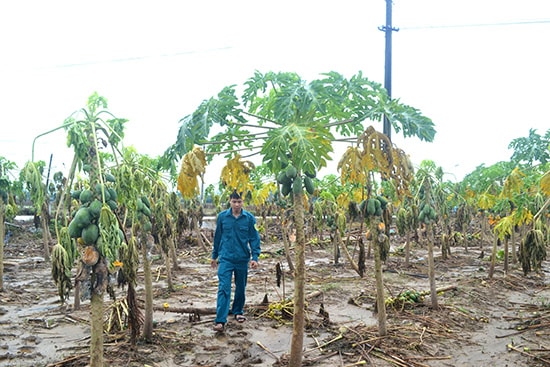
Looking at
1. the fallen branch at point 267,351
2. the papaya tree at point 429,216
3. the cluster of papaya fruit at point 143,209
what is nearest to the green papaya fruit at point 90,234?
the cluster of papaya fruit at point 143,209

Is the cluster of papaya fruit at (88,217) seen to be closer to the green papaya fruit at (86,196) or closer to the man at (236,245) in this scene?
the green papaya fruit at (86,196)

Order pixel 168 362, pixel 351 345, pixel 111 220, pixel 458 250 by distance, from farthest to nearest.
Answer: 1. pixel 458 250
2. pixel 351 345
3. pixel 168 362
4. pixel 111 220

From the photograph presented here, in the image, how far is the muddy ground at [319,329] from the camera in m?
5.30

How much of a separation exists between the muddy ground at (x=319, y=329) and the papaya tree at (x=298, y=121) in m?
1.27

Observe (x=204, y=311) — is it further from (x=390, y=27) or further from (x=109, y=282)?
(x=390, y=27)

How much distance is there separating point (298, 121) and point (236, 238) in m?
2.95

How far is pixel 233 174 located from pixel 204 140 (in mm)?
522

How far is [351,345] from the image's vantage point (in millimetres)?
5562

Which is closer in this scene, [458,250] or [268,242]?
[458,250]

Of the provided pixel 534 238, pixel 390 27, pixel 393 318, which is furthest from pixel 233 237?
pixel 390 27

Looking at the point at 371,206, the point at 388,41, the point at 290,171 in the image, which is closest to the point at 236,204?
the point at 371,206

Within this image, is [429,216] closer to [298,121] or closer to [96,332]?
[298,121]

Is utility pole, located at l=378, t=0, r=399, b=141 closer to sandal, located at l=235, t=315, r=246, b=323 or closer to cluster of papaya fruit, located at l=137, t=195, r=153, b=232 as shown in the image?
sandal, located at l=235, t=315, r=246, b=323

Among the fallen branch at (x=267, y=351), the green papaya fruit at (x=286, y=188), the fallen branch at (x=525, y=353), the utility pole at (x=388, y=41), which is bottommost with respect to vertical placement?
the fallen branch at (x=267, y=351)
